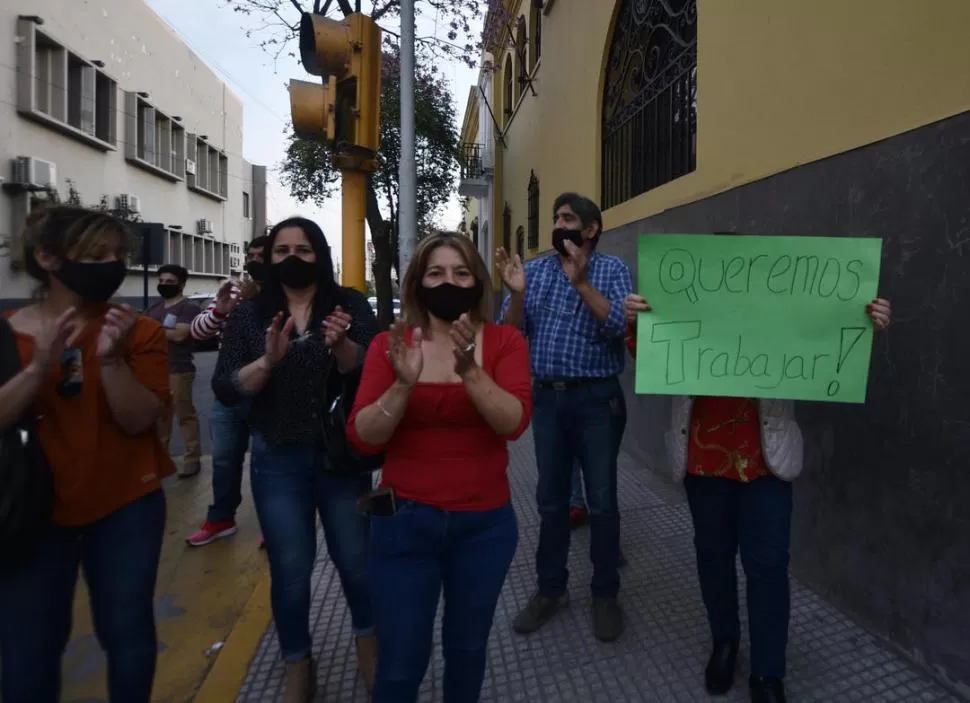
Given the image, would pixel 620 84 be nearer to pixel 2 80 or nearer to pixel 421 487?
pixel 421 487

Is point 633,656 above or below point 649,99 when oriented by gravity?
below

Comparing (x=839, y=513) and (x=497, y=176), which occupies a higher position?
(x=497, y=176)

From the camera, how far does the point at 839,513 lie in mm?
2920

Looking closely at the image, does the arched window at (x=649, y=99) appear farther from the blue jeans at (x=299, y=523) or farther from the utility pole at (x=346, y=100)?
the blue jeans at (x=299, y=523)

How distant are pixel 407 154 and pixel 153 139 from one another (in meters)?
19.6

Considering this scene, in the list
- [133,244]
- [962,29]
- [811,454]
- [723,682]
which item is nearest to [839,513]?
[811,454]

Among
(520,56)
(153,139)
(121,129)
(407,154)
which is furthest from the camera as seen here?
(153,139)

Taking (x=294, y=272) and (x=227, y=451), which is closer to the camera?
(x=294, y=272)

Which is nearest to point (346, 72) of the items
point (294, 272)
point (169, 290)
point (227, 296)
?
point (227, 296)

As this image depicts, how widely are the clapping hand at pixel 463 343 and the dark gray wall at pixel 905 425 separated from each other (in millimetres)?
1856

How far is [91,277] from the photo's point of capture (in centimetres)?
186

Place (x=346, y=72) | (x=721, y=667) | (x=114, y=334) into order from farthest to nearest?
(x=346, y=72), (x=721, y=667), (x=114, y=334)

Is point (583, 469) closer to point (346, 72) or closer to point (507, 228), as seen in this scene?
point (346, 72)

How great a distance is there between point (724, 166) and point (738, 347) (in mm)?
2110
